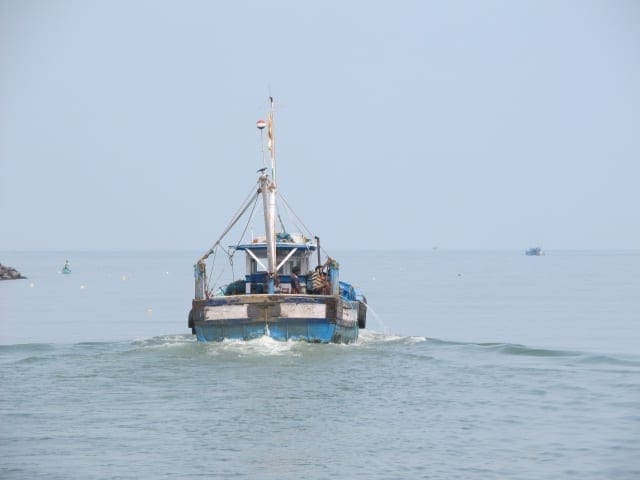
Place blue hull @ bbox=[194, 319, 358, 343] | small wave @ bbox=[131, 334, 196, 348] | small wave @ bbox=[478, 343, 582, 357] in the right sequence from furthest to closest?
1. small wave @ bbox=[131, 334, 196, 348]
2. small wave @ bbox=[478, 343, 582, 357]
3. blue hull @ bbox=[194, 319, 358, 343]

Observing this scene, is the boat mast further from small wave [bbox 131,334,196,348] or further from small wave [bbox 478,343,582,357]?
small wave [bbox 478,343,582,357]

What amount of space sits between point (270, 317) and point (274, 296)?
758 millimetres

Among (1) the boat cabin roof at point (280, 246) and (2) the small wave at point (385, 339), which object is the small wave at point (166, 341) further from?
(2) the small wave at point (385, 339)

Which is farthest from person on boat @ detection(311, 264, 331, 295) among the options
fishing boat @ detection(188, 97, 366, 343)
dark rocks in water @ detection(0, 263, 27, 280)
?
dark rocks in water @ detection(0, 263, 27, 280)

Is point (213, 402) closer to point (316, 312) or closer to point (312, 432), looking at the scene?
point (312, 432)

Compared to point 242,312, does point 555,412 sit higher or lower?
lower

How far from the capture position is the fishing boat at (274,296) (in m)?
37.6

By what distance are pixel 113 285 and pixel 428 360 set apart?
3637 inches

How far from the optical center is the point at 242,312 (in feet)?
124

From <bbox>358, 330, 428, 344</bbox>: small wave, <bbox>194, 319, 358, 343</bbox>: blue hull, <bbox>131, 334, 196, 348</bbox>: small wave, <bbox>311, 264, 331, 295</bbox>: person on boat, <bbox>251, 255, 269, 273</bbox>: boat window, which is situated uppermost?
<bbox>251, 255, 269, 273</bbox>: boat window

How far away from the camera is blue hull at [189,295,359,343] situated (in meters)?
37.5

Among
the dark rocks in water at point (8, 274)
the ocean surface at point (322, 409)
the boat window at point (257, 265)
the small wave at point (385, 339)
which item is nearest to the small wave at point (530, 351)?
the ocean surface at point (322, 409)

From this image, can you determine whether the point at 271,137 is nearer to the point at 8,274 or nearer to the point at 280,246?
the point at 280,246

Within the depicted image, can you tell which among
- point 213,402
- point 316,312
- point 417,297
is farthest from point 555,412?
point 417,297
